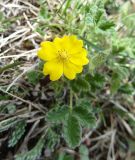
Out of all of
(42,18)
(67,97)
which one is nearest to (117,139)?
(67,97)

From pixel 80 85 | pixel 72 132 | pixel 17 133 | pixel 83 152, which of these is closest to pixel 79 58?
pixel 80 85

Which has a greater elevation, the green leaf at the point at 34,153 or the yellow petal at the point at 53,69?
the yellow petal at the point at 53,69

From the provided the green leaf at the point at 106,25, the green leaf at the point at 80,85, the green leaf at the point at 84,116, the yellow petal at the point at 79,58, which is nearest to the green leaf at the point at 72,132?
the green leaf at the point at 84,116

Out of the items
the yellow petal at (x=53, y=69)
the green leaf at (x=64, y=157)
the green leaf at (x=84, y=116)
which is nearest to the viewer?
the yellow petal at (x=53, y=69)

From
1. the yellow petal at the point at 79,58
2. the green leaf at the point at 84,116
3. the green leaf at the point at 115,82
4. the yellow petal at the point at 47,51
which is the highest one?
the yellow petal at the point at 47,51

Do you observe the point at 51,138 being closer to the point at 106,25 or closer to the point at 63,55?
the point at 63,55

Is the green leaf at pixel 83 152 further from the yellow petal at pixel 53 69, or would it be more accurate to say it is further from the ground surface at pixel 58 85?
the yellow petal at pixel 53 69
